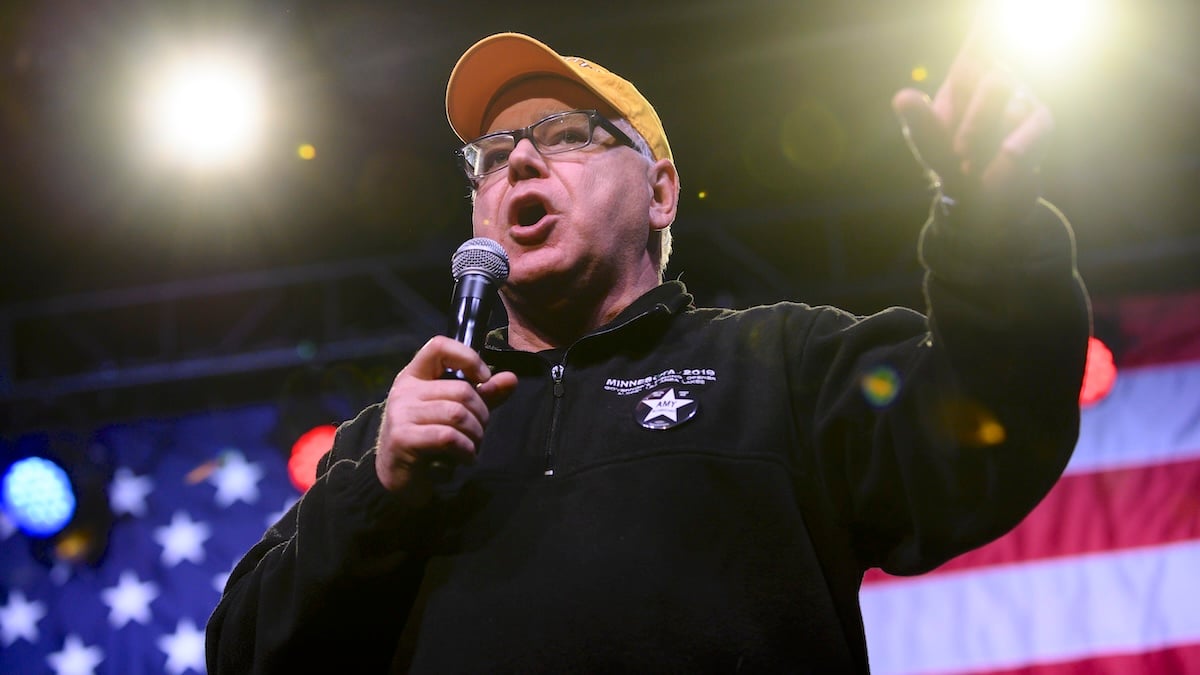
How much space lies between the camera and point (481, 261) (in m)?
1.53

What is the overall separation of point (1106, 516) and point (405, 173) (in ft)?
11.0

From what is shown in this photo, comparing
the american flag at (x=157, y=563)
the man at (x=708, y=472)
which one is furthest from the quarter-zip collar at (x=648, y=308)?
the american flag at (x=157, y=563)

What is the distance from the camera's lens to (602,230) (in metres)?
1.82

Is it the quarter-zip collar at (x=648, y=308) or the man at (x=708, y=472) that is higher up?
the quarter-zip collar at (x=648, y=308)

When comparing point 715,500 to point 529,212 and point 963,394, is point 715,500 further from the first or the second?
Answer: point 529,212

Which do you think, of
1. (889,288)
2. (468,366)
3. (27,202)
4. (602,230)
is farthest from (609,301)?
(27,202)

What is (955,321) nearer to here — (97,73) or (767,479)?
(767,479)

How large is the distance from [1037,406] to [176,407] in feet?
16.3

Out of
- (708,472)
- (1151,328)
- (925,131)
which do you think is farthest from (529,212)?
(1151,328)

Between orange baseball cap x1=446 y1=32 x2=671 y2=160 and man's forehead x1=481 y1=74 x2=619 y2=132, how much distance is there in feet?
0.04

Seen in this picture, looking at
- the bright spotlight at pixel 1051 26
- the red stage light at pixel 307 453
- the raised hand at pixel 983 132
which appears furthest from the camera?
the red stage light at pixel 307 453

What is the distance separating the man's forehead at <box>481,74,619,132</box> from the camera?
6.63 ft

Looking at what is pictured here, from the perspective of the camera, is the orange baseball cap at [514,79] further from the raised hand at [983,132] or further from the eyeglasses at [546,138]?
the raised hand at [983,132]

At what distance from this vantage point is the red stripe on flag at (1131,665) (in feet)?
12.2
